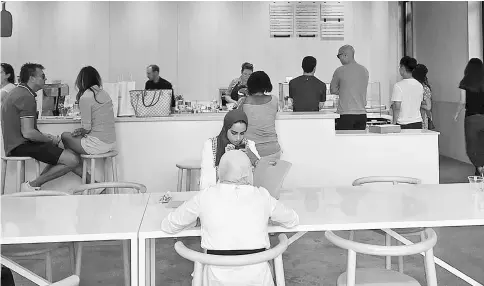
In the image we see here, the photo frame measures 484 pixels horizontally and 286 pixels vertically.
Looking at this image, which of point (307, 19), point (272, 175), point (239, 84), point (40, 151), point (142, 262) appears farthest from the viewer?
point (307, 19)

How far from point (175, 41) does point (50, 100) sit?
3656 mm

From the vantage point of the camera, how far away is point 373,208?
2973 millimetres

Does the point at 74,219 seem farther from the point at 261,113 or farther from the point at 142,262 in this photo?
the point at 261,113

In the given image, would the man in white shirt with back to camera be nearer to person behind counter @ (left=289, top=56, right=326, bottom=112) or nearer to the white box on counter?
the white box on counter

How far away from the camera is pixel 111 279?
3875 mm

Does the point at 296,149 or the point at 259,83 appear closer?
the point at 259,83

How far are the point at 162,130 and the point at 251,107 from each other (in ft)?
3.59

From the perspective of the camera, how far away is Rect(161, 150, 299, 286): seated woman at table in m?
2.47

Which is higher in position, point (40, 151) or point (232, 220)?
point (40, 151)

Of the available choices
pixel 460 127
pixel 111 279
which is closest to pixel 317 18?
pixel 460 127

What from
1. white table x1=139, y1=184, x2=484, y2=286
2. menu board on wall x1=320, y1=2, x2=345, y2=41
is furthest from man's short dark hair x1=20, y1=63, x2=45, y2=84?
menu board on wall x1=320, y1=2, x2=345, y2=41

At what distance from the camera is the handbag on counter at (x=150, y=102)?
5520 millimetres

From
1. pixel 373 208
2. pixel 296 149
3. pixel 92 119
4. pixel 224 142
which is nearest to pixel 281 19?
pixel 296 149

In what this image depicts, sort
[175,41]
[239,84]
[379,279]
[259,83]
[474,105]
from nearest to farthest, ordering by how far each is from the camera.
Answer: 1. [379,279]
2. [259,83]
3. [474,105]
4. [239,84]
5. [175,41]
